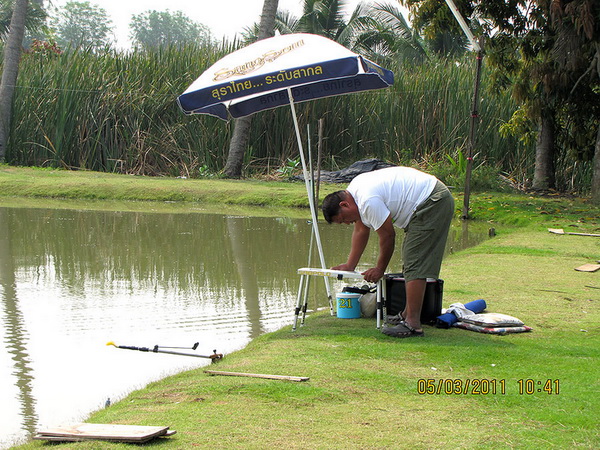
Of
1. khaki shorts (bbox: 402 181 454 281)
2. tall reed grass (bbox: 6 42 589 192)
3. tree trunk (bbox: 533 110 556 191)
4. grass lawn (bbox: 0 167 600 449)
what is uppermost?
tall reed grass (bbox: 6 42 589 192)

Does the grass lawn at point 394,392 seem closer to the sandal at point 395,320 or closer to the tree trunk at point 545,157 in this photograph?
the sandal at point 395,320

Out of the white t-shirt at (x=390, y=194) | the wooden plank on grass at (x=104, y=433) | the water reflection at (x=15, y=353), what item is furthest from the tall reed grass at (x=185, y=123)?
the wooden plank on grass at (x=104, y=433)

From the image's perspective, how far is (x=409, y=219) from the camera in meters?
5.81

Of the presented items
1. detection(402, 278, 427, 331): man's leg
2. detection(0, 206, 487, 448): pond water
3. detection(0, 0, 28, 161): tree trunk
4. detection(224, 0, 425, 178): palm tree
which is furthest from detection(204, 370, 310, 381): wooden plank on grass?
detection(224, 0, 425, 178): palm tree

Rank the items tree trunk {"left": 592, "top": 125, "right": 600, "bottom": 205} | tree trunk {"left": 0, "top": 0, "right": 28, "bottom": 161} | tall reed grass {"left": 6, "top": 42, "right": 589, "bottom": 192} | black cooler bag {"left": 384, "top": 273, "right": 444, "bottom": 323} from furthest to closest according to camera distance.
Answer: tree trunk {"left": 0, "top": 0, "right": 28, "bottom": 161}, tall reed grass {"left": 6, "top": 42, "right": 589, "bottom": 192}, tree trunk {"left": 592, "top": 125, "right": 600, "bottom": 205}, black cooler bag {"left": 384, "top": 273, "right": 444, "bottom": 323}

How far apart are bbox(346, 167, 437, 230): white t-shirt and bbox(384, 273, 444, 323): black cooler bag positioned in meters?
0.54

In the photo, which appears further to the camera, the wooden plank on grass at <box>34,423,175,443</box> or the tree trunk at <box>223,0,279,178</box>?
the tree trunk at <box>223,0,279,178</box>

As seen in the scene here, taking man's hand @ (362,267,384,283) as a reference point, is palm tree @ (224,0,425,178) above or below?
above

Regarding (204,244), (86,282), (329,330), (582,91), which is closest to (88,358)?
(329,330)

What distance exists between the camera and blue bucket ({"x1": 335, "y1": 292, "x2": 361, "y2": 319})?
20.9 ft

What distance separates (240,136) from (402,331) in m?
14.9

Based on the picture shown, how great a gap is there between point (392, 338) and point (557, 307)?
76.5 inches

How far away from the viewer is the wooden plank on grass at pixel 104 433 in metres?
3.52

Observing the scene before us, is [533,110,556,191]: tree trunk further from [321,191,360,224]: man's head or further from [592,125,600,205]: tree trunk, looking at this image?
[321,191,360,224]: man's head
